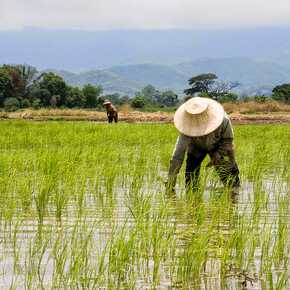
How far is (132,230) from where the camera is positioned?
3771mm

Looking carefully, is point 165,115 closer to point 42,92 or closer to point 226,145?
point 42,92

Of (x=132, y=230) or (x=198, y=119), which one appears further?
(x=198, y=119)

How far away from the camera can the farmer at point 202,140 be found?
5.24 m

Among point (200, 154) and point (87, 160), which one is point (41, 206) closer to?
point (200, 154)

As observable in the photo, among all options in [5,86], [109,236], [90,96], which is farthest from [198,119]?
[90,96]

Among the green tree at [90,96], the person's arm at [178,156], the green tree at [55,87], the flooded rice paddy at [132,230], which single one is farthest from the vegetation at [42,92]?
the person's arm at [178,156]

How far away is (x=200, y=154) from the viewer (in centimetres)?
575

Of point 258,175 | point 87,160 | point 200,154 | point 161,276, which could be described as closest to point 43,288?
point 161,276

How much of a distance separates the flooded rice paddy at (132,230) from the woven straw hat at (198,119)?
1.38ft

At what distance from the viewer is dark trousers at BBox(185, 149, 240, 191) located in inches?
223

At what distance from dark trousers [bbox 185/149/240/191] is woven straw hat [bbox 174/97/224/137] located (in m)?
0.42

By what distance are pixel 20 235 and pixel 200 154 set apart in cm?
207

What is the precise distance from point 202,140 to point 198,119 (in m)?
0.29

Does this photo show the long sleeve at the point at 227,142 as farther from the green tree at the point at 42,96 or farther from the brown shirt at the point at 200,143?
the green tree at the point at 42,96
